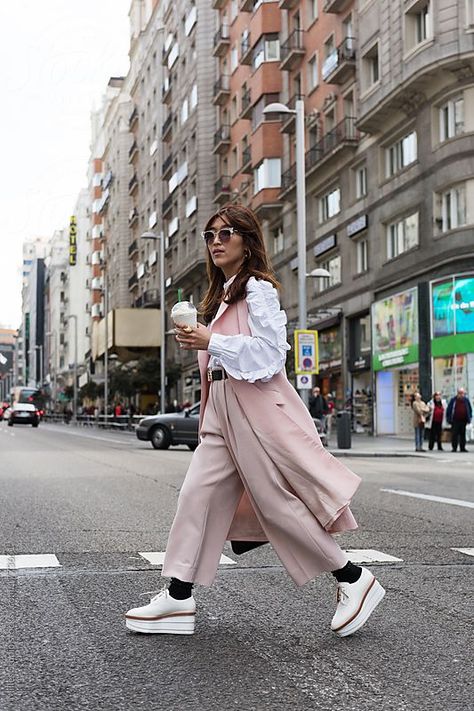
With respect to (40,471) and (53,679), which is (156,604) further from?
(40,471)

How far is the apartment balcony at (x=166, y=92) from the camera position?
211ft

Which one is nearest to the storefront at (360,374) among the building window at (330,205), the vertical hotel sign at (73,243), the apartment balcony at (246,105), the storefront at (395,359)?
the storefront at (395,359)

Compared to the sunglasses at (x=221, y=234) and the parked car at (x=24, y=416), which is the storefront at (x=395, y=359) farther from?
the parked car at (x=24, y=416)

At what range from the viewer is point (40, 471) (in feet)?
51.0

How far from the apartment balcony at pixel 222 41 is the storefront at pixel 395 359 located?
73.7 ft

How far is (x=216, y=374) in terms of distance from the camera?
4.22 m

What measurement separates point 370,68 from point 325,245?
22.8ft

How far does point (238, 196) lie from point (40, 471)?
34.9 m

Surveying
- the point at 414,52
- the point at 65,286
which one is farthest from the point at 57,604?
the point at 65,286

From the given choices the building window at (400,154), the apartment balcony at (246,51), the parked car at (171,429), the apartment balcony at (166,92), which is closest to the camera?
the parked car at (171,429)

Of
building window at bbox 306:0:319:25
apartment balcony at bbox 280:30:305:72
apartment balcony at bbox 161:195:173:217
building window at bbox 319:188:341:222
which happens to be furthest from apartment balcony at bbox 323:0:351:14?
apartment balcony at bbox 161:195:173:217

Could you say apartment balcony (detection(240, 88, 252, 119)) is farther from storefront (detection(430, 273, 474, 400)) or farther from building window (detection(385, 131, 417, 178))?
storefront (detection(430, 273, 474, 400))

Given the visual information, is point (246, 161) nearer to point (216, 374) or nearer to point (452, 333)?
point (452, 333)

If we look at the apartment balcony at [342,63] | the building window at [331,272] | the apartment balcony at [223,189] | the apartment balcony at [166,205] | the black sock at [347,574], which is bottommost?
the black sock at [347,574]
